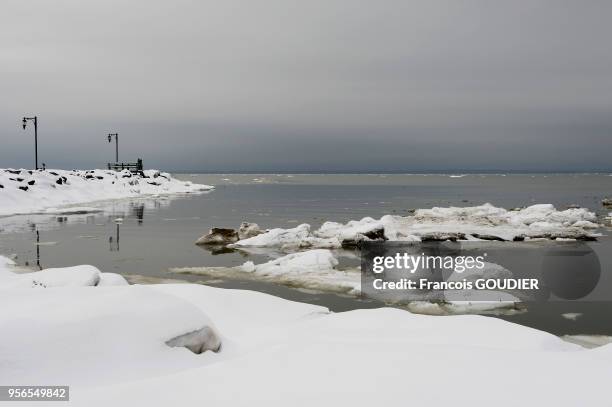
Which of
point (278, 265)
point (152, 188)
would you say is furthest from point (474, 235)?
point (152, 188)

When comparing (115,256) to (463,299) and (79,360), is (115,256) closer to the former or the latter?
(463,299)

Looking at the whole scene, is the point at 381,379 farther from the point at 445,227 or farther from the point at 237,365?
the point at 445,227

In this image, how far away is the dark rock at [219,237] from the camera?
67.5 ft

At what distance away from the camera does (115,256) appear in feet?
56.2

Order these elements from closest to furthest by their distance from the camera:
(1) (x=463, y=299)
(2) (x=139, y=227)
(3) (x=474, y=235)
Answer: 1. (1) (x=463, y=299)
2. (3) (x=474, y=235)
3. (2) (x=139, y=227)

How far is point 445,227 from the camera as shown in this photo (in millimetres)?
24516

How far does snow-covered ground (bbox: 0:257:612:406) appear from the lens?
4.40m

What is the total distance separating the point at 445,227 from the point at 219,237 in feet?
36.4

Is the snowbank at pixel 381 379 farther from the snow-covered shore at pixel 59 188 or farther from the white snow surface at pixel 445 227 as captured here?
the snow-covered shore at pixel 59 188

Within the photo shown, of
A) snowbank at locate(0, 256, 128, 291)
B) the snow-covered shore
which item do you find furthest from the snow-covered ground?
the snow-covered shore

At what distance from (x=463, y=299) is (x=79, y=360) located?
8565 mm

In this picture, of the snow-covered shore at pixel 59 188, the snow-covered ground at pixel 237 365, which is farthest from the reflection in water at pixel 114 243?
the snow-covered shore at pixel 59 188

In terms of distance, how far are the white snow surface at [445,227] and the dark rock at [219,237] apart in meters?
0.66

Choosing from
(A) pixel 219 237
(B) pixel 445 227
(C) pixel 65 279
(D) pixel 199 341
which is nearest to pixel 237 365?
(D) pixel 199 341
